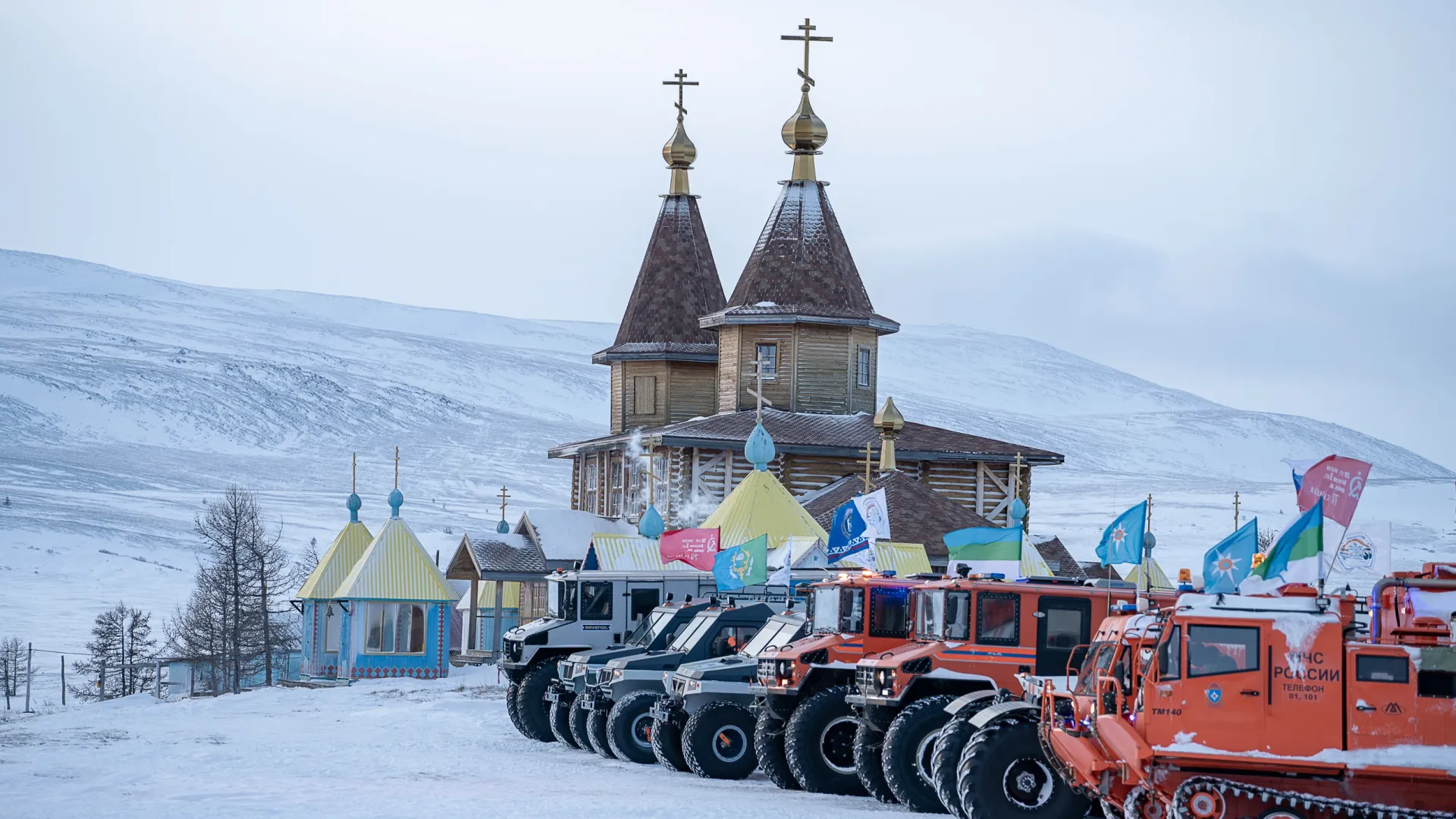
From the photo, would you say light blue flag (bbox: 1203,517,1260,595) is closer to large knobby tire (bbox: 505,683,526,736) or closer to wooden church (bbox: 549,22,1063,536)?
large knobby tire (bbox: 505,683,526,736)

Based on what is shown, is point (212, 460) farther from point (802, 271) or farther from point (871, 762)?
point (871, 762)

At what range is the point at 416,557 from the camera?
47.2 meters

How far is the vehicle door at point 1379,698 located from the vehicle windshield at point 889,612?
7.25m

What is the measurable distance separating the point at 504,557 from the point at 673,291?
406 inches

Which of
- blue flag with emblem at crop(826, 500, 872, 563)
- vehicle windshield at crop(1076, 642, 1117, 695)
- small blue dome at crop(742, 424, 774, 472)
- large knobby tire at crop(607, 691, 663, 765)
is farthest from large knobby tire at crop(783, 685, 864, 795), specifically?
small blue dome at crop(742, 424, 774, 472)

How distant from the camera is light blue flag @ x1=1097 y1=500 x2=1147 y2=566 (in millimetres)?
20719

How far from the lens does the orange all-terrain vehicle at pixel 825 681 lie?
21.2 m

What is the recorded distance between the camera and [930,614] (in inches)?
832

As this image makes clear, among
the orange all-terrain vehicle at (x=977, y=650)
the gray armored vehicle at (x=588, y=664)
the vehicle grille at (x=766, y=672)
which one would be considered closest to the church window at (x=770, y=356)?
the gray armored vehicle at (x=588, y=664)

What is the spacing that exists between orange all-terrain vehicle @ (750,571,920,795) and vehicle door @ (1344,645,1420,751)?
666cm

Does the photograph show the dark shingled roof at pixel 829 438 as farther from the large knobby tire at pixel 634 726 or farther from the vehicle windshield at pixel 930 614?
the vehicle windshield at pixel 930 614

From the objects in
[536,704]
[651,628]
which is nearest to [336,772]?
[651,628]

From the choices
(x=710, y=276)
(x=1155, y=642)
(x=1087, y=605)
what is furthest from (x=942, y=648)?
(x=710, y=276)

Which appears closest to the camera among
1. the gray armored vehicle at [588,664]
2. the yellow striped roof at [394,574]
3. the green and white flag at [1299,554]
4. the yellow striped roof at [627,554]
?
the green and white flag at [1299,554]
